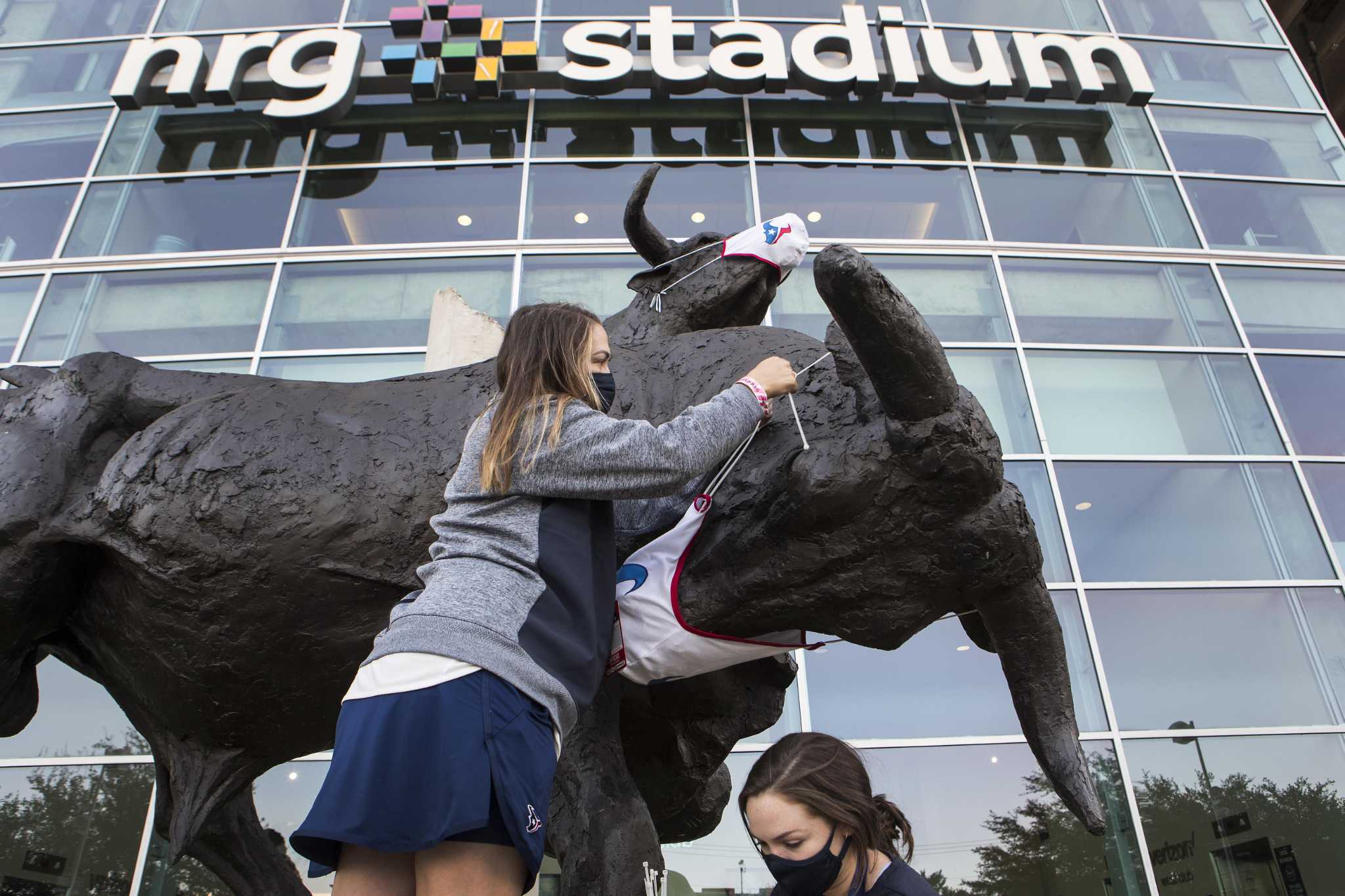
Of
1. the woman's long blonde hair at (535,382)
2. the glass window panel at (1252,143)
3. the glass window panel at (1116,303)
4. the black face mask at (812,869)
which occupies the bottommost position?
the black face mask at (812,869)

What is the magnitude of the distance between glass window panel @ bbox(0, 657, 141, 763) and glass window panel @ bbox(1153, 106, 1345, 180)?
12.7 m

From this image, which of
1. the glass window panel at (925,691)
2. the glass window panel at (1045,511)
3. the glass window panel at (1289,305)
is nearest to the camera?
the glass window panel at (925,691)

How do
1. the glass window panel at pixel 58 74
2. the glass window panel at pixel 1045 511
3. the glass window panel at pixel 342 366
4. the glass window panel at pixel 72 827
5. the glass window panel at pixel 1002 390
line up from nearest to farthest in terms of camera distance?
the glass window panel at pixel 72 827, the glass window panel at pixel 1045 511, the glass window panel at pixel 1002 390, the glass window panel at pixel 342 366, the glass window panel at pixel 58 74

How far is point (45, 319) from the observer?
1010cm

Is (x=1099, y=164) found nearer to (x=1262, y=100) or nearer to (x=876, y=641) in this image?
(x=1262, y=100)

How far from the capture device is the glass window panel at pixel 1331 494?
30.2 feet

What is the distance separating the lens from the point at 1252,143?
38.9 feet

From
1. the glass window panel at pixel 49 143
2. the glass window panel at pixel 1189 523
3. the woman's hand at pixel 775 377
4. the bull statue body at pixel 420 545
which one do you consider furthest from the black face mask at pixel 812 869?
the glass window panel at pixel 49 143

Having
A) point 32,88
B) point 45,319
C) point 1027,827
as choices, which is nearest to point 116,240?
point 45,319

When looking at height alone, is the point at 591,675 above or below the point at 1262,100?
below

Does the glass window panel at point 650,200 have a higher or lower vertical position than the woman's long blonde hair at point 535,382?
higher

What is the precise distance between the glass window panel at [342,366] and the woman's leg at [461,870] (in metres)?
8.49

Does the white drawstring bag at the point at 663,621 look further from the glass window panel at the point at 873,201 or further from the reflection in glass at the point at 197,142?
the reflection in glass at the point at 197,142

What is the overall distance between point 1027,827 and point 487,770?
24.7ft
